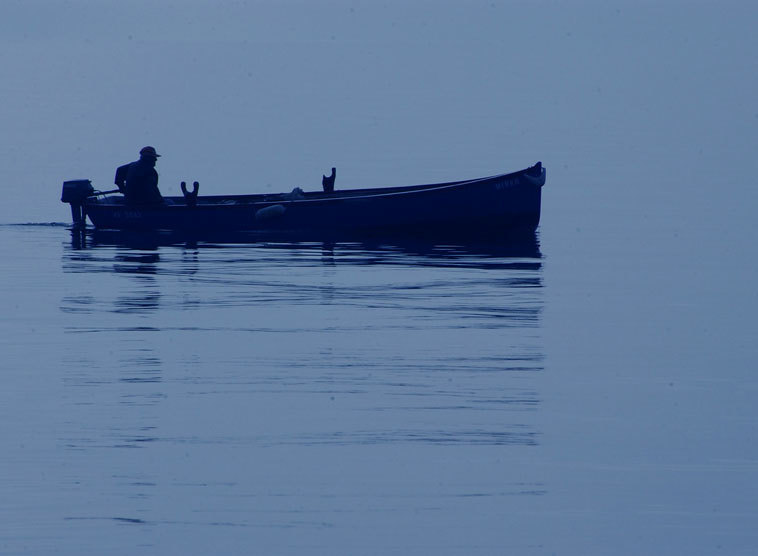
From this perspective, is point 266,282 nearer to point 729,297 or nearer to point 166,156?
point 729,297

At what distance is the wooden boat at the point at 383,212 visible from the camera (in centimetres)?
2450

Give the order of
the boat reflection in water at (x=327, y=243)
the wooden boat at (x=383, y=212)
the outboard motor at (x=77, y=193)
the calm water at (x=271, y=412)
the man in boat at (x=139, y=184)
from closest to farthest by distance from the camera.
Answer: the calm water at (x=271, y=412) → the boat reflection in water at (x=327, y=243) → the wooden boat at (x=383, y=212) → the man in boat at (x=139, y=184) → the outboard motor at (x=77, y=193)

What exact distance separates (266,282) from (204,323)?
11.1 feet

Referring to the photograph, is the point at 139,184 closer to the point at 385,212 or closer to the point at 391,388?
the point at 385,212

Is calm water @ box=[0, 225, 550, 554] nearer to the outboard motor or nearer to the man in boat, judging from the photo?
the man in boat

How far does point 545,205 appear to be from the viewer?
107ft

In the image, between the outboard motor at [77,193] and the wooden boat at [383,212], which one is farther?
the outboard motor at [77,193]

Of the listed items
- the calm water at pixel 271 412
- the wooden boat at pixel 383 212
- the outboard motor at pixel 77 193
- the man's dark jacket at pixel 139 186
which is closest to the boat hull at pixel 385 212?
the wooden boat at pixel 383 212

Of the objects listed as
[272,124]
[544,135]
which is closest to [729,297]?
[544,135]

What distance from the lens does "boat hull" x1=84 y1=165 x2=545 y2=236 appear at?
80.4 feet

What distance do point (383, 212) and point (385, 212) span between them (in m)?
0.03

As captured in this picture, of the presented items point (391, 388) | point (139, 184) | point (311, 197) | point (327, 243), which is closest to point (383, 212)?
point (327, 243)

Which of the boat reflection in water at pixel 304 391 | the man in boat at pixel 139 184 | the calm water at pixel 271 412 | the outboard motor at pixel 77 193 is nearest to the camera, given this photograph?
the calm water at pixel 271 412

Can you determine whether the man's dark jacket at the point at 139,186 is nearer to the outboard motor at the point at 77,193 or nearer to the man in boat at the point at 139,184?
the man in boat at the point at 139,184
